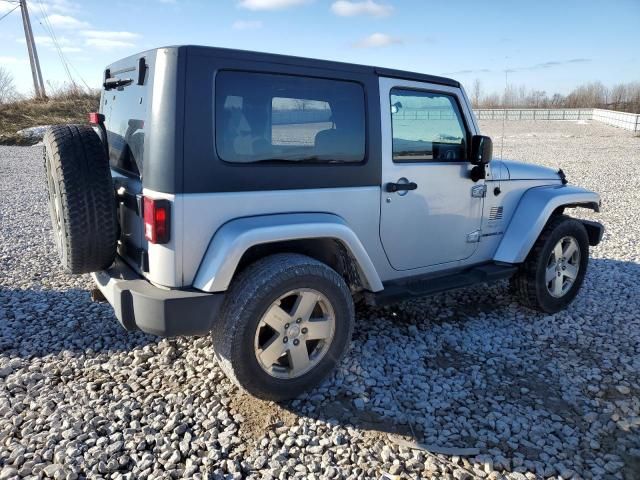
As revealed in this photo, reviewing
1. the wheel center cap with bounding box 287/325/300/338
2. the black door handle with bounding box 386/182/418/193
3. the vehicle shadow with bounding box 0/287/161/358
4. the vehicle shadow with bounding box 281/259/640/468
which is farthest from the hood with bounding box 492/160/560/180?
the vehicle shadow with bounding box 0/287/161/358

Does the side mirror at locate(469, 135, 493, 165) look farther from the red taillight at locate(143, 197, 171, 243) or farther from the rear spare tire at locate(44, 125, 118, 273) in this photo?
the rear spare tire at locate(44, 125, 118, 273)

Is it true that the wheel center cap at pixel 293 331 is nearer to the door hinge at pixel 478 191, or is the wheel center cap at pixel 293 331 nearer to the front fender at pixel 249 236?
the front fender at pixel 249 236

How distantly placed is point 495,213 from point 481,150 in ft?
2.25

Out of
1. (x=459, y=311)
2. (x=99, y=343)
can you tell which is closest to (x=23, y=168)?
(x=99, y=343)

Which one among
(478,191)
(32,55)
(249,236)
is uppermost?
(32,55)

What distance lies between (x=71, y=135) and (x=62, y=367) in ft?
5.23

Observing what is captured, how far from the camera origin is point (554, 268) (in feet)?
14.9

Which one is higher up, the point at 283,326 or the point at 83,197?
the point at 83,197

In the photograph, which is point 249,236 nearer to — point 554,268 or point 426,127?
point 426,127

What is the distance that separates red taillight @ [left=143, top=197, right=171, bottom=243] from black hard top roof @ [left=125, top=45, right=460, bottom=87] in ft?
2.71

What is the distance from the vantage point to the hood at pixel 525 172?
4.35m

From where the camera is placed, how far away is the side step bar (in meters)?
3.53

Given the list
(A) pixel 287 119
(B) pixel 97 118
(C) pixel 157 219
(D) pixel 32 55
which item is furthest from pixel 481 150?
(D) pixel 32 55

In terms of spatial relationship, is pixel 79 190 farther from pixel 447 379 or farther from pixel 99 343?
pixel 447 379
